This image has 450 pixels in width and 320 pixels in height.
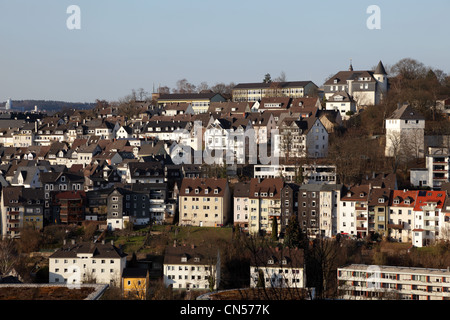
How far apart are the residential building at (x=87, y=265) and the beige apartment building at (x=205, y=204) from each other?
19.5ft

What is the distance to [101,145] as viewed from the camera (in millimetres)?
44656

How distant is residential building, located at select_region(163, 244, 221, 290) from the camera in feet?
80.3

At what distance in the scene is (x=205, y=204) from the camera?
31.0 meters

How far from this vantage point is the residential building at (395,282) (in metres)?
22.5

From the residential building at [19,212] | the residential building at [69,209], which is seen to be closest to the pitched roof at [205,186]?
the residential building at [69,209]

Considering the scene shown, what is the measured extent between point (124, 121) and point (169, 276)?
28859 mm

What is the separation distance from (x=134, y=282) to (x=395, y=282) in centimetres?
893

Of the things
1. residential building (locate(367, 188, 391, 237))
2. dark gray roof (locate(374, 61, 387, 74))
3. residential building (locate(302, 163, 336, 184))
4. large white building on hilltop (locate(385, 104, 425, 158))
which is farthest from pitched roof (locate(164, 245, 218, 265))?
dark gray roof (locate(374, 61, 387, 74))

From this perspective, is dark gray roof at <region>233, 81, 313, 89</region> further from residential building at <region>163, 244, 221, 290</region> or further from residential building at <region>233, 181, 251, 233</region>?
residential building at <region>163, 244, 221, 290</region>

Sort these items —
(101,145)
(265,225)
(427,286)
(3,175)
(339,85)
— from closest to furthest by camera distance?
(427,286) < (265,225) < (3,175) < (101,145) < (339,85)

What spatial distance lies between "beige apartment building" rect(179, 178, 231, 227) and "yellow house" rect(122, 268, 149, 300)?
6.63m

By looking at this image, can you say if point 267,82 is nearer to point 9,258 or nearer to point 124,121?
point 124,121

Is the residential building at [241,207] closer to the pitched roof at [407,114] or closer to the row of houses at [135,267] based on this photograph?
the row of houses at [135,267]
